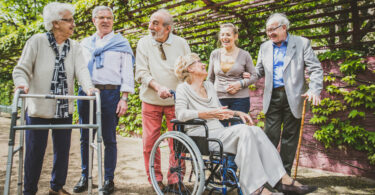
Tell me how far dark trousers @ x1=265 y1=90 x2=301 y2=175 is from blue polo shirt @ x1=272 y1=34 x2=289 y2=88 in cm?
9

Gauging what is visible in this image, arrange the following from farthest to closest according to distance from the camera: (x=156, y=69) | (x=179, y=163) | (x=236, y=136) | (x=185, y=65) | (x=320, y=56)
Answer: (x=320, y=56) < (x=156, y=69) < (x=185, y=65) < (x=179, y=163) < (x=236, y=136)

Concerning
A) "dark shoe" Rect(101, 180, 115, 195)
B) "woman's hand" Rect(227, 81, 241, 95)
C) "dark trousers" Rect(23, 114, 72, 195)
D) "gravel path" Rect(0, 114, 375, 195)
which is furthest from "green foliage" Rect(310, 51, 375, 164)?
"dark trousers" Rect(23, 114, 72, 195)

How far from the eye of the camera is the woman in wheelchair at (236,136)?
1.87 meters

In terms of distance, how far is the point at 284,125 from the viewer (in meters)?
2.88

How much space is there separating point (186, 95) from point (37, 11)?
14854mm

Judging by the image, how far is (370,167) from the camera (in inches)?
131

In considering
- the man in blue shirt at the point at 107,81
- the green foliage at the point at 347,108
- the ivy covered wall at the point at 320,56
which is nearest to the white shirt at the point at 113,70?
the man in blue shirt at the point at 107,81

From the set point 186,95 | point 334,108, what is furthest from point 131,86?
point 334,108

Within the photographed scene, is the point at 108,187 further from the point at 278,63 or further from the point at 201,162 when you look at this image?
the point at 278,63

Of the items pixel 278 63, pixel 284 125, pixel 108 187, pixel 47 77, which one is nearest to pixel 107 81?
pixel 47 77

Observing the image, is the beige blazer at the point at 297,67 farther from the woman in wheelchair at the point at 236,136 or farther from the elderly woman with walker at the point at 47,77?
the elderly woman with walker at the point at 47,77

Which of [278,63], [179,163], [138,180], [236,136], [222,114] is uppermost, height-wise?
[278,63]

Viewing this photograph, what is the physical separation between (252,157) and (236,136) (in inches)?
7.9

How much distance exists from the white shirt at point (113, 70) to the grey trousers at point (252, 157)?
121 centimetres
